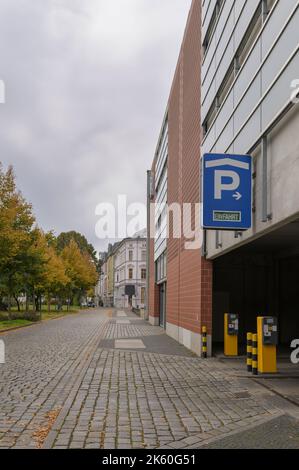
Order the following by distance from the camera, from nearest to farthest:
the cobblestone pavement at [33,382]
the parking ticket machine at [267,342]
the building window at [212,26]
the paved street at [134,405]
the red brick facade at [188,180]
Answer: the paved street at [134,405], the cobblestone pavement at [33,382], the parking ticket machine at [267,342], the building window at [212,26], the red brick facade at [188,180]

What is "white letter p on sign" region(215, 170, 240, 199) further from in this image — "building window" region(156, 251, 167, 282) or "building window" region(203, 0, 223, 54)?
"building window" region(156, 251, 167, 282)

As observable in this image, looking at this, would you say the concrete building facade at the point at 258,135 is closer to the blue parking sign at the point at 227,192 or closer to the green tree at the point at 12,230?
the blue parking sign at the point at 227,192

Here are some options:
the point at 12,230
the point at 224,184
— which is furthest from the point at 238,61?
the point at 12,230

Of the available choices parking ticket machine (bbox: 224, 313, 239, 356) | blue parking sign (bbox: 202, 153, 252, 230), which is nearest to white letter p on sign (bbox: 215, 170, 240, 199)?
blue parking sign (bbox: 202, 153, 252, 230)

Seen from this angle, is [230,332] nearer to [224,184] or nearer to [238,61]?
[224,184]

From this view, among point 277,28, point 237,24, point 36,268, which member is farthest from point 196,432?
point 36,268

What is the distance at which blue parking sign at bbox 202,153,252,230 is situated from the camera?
11.5 m

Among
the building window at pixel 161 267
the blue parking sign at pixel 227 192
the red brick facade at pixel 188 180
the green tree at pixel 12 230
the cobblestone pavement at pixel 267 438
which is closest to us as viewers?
the cobblestone pavement at pixel 267 438

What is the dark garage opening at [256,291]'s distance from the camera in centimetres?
2153

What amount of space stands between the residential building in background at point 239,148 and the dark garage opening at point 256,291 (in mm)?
40

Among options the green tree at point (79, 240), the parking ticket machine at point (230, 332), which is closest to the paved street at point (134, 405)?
the parking ticket machine at point (230, 332)

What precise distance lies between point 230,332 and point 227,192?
574cm

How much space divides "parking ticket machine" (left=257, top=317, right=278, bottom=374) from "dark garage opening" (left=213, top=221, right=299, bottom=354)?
796 centimetres
